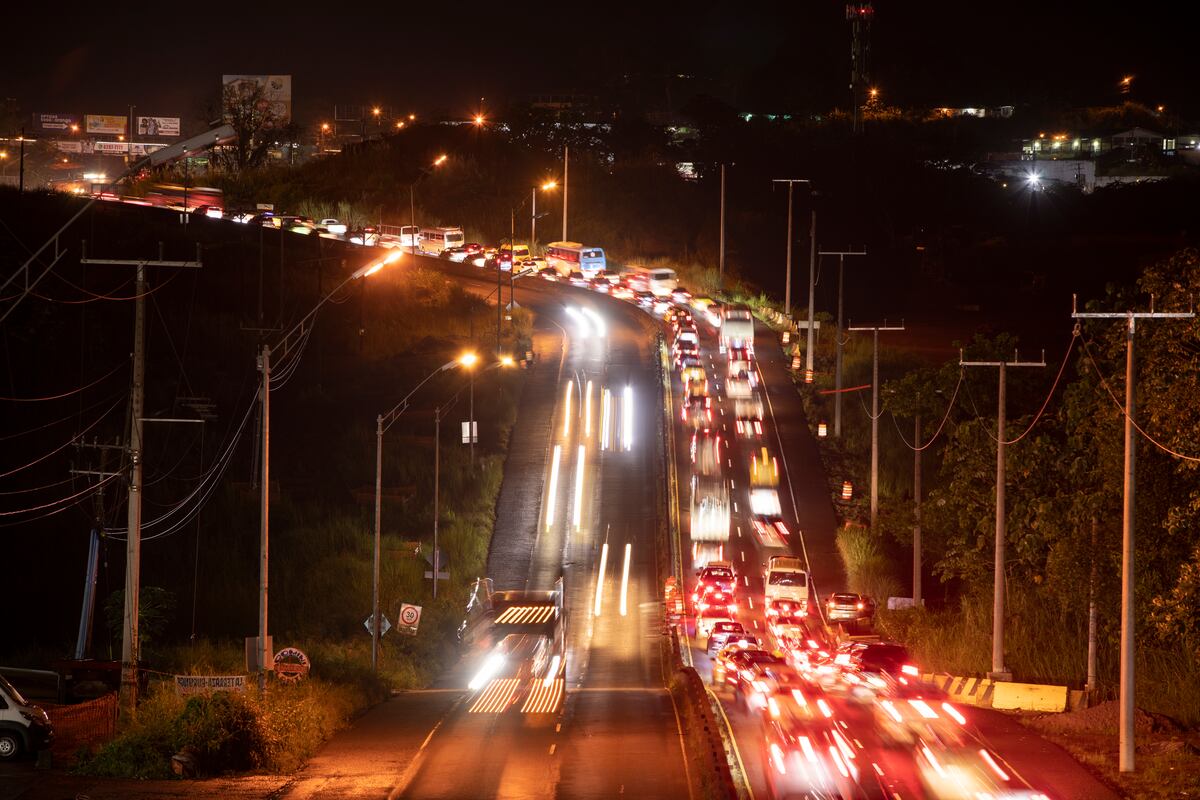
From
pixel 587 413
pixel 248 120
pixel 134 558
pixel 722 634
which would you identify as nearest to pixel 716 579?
pixel 722 634

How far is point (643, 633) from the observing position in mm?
51688

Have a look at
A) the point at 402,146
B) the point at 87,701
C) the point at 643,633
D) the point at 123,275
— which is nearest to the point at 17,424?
the point at 123,275

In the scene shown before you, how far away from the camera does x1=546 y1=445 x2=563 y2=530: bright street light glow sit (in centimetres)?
6450

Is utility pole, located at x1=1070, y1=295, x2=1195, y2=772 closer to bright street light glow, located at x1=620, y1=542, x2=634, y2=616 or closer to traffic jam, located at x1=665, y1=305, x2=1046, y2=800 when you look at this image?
traffic jam, located at x1=665, y1=305, x2=1046, y2=800

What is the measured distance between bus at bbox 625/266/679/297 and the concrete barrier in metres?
71.9

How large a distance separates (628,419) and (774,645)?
92.0 feet

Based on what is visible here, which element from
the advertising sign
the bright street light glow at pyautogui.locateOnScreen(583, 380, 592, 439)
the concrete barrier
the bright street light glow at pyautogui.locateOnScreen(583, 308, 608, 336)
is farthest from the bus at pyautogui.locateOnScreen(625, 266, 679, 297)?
the advertising sign

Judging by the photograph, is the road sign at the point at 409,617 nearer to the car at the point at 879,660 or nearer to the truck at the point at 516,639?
the truck at the point at 516,639

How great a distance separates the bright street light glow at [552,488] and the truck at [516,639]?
11.5m

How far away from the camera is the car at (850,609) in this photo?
49781mm

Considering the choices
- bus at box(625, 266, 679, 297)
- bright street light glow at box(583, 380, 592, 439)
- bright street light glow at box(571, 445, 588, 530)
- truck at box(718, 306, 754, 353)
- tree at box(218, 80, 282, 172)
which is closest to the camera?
bright street light glow at box(571, 445, 588, 530)

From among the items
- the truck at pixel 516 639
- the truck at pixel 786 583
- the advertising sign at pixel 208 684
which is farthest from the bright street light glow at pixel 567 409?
the advertising sign at pixel 208 684

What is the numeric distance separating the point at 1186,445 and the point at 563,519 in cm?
3705

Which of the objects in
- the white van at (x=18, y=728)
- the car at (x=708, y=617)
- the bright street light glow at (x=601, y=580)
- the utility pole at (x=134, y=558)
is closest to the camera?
the white van at (x=18, y=728)
